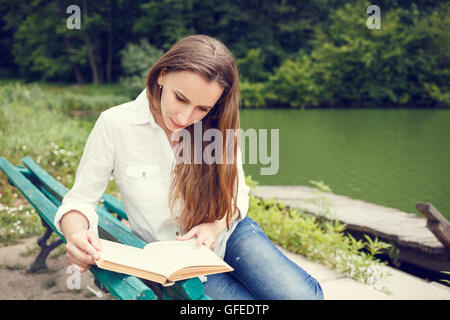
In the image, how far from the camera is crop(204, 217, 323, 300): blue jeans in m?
1.39

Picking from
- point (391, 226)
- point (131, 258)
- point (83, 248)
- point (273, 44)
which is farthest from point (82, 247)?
point (273, 44)

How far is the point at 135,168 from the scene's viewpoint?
1.44m

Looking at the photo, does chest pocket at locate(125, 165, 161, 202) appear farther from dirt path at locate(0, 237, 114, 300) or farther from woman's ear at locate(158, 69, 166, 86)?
dirt path at locate(0, 237, 114, 300)

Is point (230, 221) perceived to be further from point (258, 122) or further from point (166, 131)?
point (258, 122)

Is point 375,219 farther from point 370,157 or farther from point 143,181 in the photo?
point 370,157

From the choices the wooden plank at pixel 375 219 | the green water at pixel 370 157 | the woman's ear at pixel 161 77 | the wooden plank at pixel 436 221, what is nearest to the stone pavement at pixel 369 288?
the wooden plank at pixel 436 221

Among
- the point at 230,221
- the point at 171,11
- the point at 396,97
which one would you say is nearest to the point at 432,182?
the point at 230,221

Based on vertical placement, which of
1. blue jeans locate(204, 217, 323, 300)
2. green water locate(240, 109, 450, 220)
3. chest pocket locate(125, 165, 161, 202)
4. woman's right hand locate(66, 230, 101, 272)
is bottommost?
green water locate(240, 109, 450, 220)

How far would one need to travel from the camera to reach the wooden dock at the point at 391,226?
9.87ft

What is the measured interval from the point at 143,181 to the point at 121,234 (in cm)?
20

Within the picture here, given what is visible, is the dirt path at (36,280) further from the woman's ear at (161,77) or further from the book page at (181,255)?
the woman's ear at (161,77)

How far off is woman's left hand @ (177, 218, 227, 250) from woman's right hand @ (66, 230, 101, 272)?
12.7 inches

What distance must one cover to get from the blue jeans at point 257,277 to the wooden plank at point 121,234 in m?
0.29

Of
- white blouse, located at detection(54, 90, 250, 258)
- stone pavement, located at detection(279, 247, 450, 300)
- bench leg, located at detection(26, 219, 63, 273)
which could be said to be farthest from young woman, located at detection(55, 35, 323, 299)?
bench leg, located at detection(26, 219, 63, 273)
